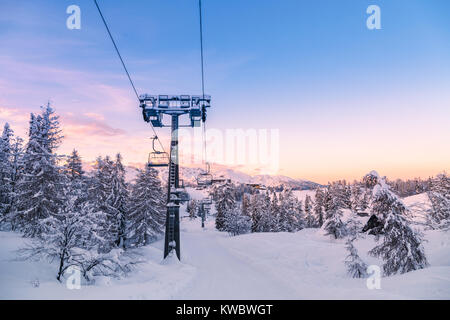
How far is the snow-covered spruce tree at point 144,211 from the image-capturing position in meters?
33.3

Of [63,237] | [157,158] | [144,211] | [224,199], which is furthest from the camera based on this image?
[224,199]

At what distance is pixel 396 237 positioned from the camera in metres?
13.3

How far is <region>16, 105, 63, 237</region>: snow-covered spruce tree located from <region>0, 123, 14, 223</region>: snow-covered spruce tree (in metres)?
5.51

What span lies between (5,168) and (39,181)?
9891 millimetres

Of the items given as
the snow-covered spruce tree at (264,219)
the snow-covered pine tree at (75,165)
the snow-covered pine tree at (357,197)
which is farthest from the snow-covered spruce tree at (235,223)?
the snow-covered pine tree at (357,197)

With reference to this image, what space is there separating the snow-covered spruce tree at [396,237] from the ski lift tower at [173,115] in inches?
530

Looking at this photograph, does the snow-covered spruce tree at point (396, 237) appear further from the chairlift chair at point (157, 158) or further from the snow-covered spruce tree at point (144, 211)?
the snow-covered spruce tree at point (144, 211)

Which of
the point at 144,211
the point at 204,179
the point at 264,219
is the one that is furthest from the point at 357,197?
the point at 144,211

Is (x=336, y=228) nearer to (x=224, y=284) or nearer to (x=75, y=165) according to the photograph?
(x=224, y=284)

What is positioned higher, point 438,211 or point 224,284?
point 438,211

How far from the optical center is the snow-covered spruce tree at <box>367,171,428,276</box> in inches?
505
